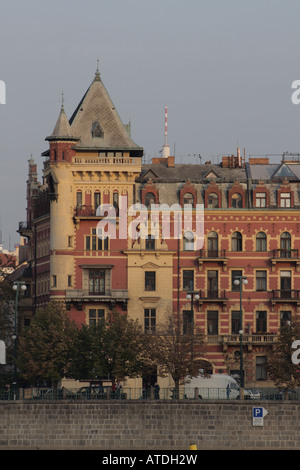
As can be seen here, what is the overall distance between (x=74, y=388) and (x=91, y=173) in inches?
658

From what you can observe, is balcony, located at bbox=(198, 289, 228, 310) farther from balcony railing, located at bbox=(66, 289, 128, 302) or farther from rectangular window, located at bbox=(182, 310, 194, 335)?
balcony railing, located at bbox=(66, 289, 128, 302)

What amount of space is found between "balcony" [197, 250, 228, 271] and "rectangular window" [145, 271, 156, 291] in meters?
3.73

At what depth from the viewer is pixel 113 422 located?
9938 centimetres

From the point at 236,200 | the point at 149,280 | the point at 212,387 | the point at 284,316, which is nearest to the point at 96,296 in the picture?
the point at 149,280

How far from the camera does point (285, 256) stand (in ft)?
406

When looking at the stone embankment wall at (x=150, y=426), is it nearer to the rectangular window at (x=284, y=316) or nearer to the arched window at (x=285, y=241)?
the rectangular window at (x=284, y=316)

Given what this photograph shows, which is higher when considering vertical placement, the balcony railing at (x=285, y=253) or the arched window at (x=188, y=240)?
the arched window at (x=188, y=240)

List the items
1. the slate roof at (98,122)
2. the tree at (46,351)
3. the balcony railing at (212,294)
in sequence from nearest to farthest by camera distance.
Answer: the tree at (46,351) < the balcony railing at (212,294) < the slate roof at (98,122)

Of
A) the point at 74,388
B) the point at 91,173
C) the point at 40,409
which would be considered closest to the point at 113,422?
the point at 40,409

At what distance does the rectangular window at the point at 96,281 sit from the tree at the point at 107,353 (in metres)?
9.92

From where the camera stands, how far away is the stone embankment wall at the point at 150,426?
98.9 m

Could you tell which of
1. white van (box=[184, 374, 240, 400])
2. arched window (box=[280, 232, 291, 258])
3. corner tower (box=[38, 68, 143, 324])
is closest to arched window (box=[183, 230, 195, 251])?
corner tower (box=[38, 68, 143, 324])

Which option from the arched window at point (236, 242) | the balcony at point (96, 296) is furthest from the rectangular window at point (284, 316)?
the balcony at point (96, 296)

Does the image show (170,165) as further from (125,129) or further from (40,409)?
(40,409)
